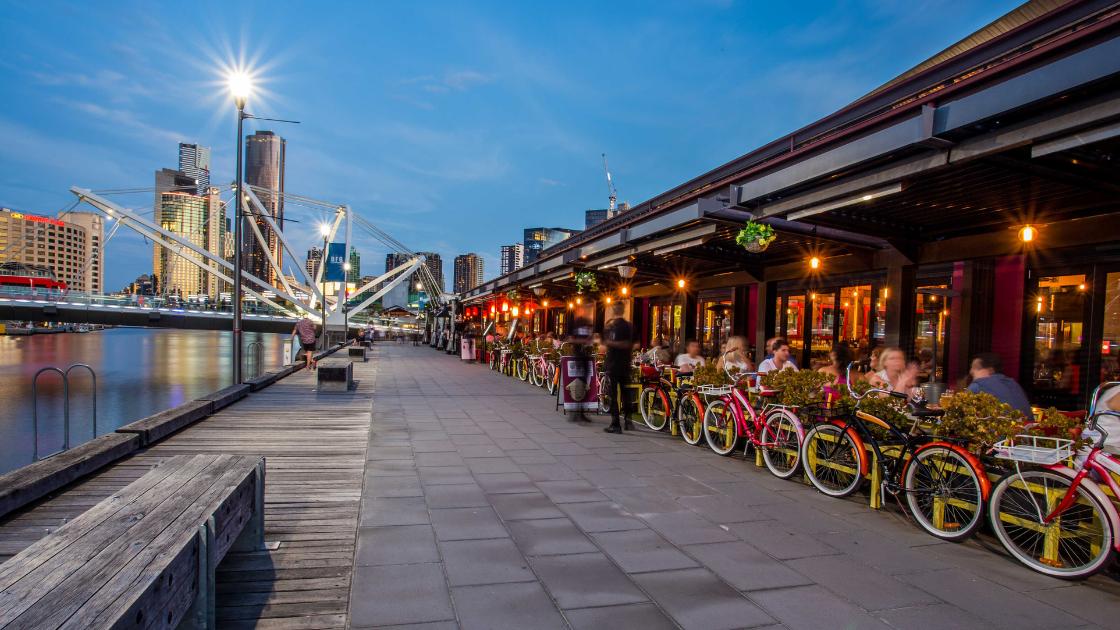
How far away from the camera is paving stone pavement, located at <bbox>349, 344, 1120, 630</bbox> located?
2889 millimetres

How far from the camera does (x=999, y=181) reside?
5.51 meters

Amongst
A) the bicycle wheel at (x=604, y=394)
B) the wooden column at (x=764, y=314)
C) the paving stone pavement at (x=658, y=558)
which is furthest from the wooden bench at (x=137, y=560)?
the wooden column at (x=764, y=314)

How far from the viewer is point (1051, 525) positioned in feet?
11.3

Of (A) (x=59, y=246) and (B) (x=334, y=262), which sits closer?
(B) (x=334, y=262)

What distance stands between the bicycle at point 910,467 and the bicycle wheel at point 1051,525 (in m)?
0.15

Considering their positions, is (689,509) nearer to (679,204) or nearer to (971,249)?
(679,204)

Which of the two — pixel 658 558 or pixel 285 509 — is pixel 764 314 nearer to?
pixel 658 558

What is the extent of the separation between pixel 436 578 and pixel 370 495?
1720mm

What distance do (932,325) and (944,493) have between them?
543 centimetres

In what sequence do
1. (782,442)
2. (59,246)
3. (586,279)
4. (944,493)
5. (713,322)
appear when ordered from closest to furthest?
(944,493) → (782,442) → (586,279) → (713,322) → (59,246)

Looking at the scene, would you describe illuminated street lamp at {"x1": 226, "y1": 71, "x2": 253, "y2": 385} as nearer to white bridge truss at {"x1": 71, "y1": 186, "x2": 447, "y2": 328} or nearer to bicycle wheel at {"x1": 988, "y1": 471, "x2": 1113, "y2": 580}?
bicycle wheel at {"x1": 988, "y1": 471, "x2": 1113, "y2": 580}

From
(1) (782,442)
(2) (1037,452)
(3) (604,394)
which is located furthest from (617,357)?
(2) (1037,452)

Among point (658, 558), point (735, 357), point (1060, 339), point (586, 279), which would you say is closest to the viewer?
point (658, 558)

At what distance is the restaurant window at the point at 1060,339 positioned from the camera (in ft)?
22.6
